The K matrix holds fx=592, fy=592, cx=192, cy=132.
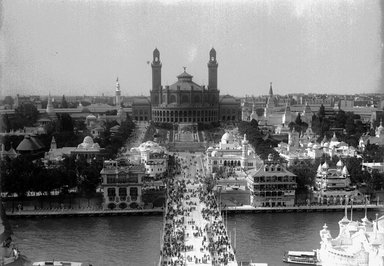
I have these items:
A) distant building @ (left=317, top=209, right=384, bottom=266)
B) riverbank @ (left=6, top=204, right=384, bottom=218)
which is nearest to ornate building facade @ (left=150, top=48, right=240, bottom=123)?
riverbank @ (left=6, top=204, right=384, bottom=218)

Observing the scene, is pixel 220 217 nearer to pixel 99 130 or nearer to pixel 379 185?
pixel 379 185

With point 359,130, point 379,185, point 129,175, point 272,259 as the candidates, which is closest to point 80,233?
point 129,175

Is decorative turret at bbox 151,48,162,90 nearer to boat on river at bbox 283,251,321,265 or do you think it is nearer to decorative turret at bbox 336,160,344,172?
decorative turret at bbox 336,160,344,172

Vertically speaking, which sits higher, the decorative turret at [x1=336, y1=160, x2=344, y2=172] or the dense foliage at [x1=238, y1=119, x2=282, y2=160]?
the dense foliage at [x1=238, y1=119, x2=282, y2=160]

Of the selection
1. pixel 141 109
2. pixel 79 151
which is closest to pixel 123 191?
pixel 79 151

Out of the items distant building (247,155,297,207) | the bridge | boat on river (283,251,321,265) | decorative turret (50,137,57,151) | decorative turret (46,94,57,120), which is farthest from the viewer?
decorative turret (46,94,57,120)

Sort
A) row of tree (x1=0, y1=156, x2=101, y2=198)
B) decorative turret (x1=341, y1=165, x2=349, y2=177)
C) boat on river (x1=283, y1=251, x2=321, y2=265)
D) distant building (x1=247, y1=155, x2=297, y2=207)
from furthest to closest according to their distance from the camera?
decorative turret (x1=341, y1=165, x2=349, y2=177) → row of tree (x1=0, y1=156, x2=101, y2=198) → distant building (x1=247, y1=155, x2=297, y2=207) → boat on river (x1=283, y1=251, x2=321, y2=265)

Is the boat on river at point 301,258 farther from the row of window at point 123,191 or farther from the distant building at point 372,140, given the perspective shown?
the distant building at point 372,140
